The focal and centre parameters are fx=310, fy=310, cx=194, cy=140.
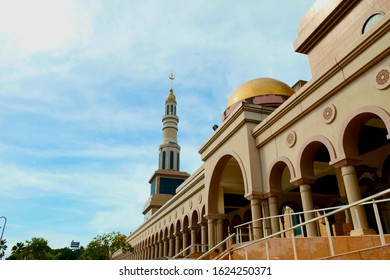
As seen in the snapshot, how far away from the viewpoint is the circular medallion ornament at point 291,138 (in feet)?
42.6

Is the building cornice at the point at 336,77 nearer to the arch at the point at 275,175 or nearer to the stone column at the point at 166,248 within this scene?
the arch at the point at 275,175

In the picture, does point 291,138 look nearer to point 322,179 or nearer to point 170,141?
point 322,179

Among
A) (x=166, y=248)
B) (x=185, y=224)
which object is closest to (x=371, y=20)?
(x=185, y=224)

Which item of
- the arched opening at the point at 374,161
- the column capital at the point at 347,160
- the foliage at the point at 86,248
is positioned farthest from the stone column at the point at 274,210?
the foliage at the point at 86,248

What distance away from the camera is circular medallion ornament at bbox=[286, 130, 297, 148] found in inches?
511

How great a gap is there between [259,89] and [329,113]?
10.5 meters

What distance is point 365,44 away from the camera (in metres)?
9.87

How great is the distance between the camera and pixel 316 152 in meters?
13.0

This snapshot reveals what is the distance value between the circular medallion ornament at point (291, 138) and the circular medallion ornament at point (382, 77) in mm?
4077
